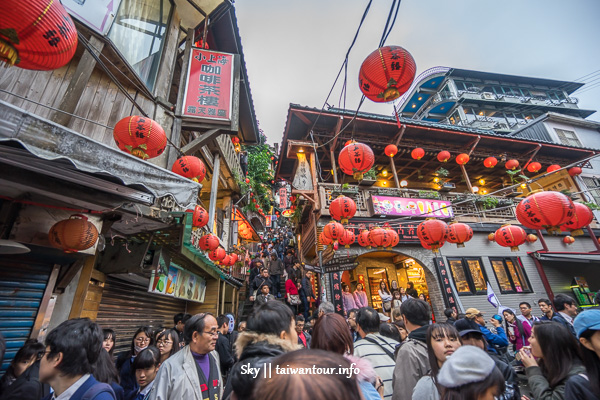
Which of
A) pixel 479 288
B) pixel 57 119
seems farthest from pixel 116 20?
pixel 479 288

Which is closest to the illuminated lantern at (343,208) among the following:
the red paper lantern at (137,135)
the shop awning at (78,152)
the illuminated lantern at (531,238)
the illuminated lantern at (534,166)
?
the shop awning at (78,152)

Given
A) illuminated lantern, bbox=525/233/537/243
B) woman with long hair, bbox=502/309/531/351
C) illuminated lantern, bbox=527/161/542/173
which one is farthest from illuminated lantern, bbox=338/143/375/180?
illuminated lantern, bbox=527/161/542/173

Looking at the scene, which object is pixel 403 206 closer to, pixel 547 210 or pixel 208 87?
pixel 547 210

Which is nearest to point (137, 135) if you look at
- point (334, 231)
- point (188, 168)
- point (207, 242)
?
point (188, 168)

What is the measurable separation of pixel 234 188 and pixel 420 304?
11674 mm

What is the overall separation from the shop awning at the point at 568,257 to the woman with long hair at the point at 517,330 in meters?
10.5

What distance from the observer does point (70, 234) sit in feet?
12.2

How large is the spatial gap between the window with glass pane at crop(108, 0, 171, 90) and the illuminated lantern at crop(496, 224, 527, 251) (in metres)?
13.1

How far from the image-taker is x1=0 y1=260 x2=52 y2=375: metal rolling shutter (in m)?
3.72

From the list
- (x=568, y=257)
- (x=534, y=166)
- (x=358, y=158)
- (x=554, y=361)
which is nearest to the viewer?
(x=554, y=361)

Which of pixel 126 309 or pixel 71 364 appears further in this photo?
pixel 126 309

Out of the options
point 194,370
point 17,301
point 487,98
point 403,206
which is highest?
point 487,98

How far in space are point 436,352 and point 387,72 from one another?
175 inches

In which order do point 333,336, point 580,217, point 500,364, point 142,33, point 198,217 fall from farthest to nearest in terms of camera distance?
point 580,217
point 142,33
point 198,217
point 500,364
point 333,336
